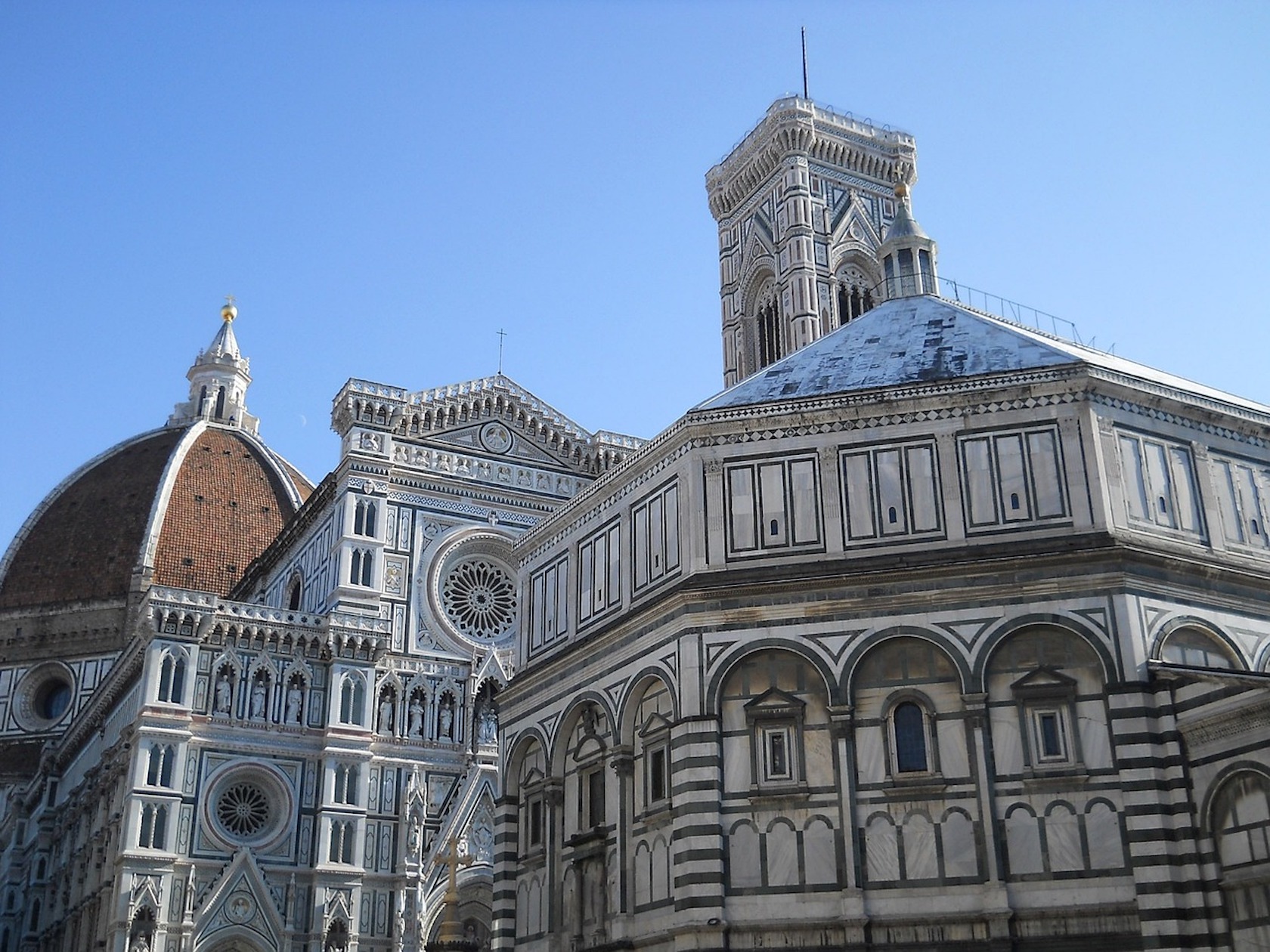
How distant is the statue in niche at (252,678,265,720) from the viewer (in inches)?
1753

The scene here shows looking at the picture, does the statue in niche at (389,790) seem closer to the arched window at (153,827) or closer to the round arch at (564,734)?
the arched window at (153,827)

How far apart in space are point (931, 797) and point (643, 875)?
5.01 metres

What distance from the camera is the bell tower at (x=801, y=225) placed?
6419 cm

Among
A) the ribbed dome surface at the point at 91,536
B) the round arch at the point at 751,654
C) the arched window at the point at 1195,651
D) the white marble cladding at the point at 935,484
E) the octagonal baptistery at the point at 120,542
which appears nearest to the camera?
the arched window at the point at 1195,651

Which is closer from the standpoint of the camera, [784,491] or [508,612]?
[784,491]

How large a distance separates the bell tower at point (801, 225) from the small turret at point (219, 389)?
37.8 m

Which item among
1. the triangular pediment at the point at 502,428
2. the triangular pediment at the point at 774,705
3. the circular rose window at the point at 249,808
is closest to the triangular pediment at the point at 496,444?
the triangular pediment at the point at 502,428

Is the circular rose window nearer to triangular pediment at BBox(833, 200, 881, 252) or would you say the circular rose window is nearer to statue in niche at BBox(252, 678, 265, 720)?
statue in niche at BBox(252, 678, 265, 720)

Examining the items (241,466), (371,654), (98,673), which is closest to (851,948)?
(371,654)

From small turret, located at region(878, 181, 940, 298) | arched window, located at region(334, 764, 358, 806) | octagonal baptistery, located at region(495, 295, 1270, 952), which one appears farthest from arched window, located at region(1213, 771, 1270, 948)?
arched window, located at region(334, 764, 358, 806)

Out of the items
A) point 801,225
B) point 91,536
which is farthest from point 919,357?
point 91,536

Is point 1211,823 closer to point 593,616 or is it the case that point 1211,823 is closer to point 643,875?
point 643,875

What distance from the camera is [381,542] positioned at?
4856cm

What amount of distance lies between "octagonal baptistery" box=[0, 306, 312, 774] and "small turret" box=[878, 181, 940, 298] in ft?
166
